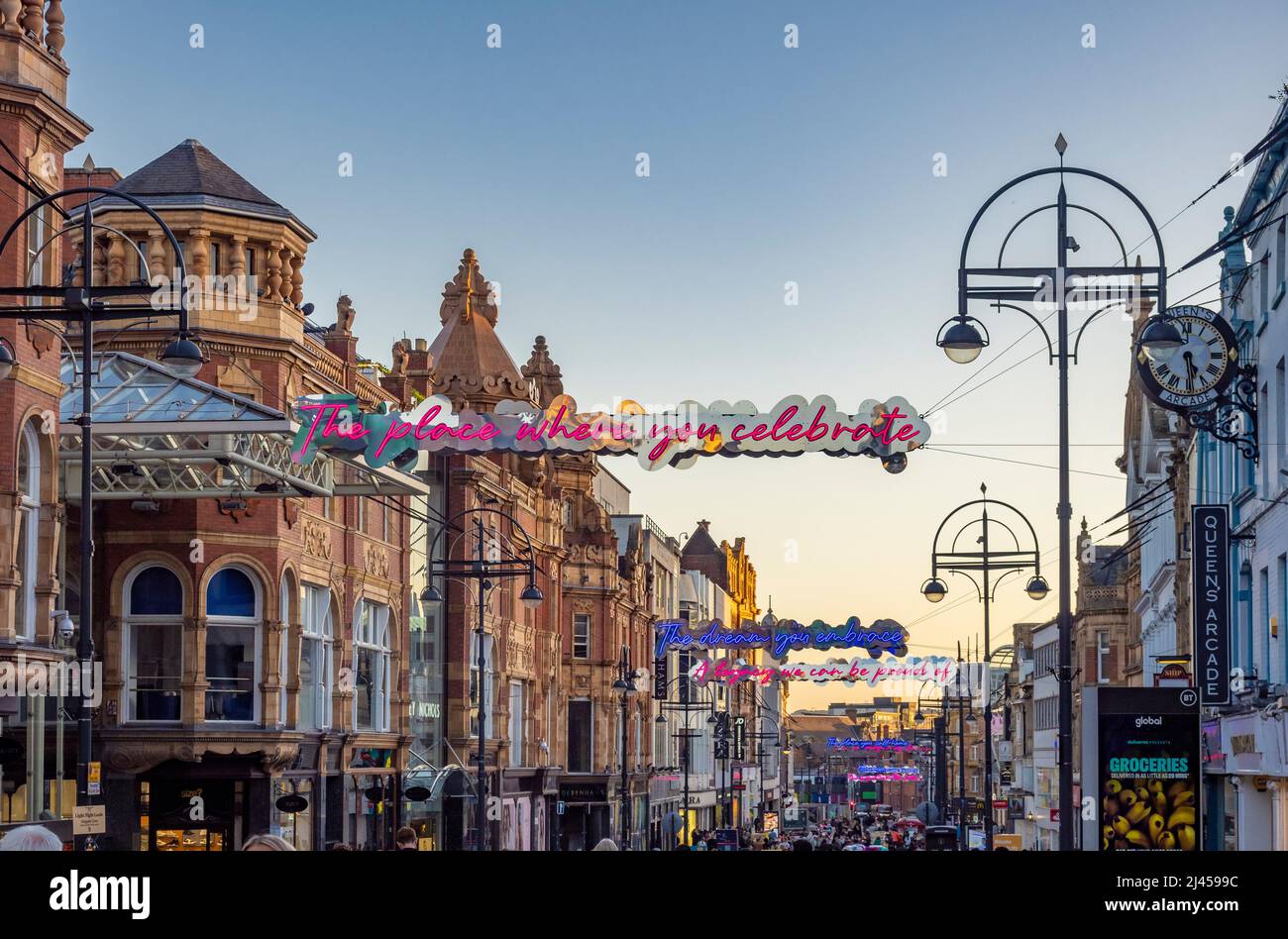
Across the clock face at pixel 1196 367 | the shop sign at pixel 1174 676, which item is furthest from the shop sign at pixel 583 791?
the clock face at pixel 1196 367

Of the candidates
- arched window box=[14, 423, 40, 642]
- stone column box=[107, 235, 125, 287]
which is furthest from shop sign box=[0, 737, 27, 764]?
stone column box=[107, 235, 125, 287]

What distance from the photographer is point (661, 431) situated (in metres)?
30.8

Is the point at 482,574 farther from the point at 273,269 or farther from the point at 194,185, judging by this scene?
the point at 194,185

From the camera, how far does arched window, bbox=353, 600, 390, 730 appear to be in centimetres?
5012

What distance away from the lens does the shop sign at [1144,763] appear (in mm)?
21250

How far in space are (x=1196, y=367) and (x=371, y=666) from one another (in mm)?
28258

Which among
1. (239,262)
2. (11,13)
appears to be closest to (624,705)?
(239,262)

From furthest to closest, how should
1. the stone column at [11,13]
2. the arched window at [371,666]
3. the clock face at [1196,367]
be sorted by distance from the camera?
the arched window at [371,666]
the stone column at [11,13]
the clock face at [1196,367]

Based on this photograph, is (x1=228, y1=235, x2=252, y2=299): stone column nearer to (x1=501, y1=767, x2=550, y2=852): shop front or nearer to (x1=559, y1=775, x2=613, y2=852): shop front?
(x1=501, y1=767, x2=550, y2=852): shop front

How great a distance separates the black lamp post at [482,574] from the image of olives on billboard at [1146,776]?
22.1 m

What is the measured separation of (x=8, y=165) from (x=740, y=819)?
114 m

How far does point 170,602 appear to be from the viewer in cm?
4181

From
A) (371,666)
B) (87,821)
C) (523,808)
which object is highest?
(371,666)

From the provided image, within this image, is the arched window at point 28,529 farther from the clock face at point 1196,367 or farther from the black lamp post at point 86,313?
the clock face at point 1196,367
